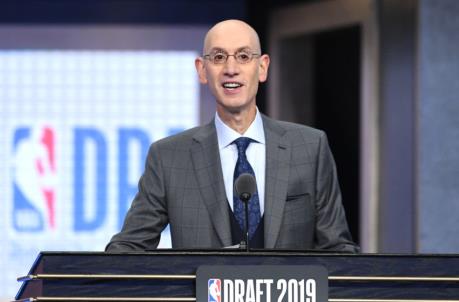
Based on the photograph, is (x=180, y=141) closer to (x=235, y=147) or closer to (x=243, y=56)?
(x=235, y=147)

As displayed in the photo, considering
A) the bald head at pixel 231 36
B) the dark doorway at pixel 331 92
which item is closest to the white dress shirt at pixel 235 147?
the bald head at pixel 231 36

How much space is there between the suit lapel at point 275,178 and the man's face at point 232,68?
0.15 m

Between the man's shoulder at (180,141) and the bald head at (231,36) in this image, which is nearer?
the bald head at (231,36)

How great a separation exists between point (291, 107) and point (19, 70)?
1690mm

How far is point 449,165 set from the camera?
6309 millimetres

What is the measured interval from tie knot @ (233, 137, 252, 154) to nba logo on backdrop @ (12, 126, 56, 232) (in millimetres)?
3603

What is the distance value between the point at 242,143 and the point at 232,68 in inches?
9.1

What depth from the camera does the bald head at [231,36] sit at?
3.55 m

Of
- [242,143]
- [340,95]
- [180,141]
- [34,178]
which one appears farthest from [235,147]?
[340,95]

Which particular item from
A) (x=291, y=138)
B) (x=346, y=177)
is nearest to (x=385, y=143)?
(x=346, y=177)

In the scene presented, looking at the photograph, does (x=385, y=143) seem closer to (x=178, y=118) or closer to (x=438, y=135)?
(x=438, y=135)

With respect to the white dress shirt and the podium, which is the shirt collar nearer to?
the white dress shirt

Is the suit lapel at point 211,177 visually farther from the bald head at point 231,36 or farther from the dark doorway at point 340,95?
the dark doorway at point 340,95

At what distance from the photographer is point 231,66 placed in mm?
3527
